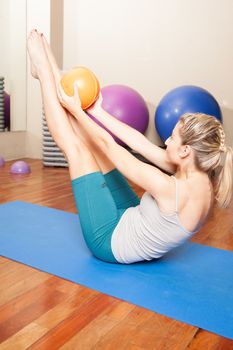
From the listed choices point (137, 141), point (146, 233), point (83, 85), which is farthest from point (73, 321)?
point (83, 85)

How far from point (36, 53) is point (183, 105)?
196 centimetres

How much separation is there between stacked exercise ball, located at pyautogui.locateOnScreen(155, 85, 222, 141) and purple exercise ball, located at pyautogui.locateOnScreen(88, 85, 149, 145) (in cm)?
21

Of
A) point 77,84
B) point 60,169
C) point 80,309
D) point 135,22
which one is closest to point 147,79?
point 135,22

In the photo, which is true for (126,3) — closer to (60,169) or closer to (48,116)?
(60,169)

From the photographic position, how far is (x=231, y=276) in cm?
167

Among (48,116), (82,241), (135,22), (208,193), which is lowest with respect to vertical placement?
(82,241)

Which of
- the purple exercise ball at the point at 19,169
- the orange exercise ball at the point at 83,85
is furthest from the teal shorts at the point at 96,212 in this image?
the purple exercise ball at the point at 19,169

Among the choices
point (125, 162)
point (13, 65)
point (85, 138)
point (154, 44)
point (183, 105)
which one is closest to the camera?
point (125, 162)

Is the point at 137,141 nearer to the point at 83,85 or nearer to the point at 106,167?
the point at 106,167

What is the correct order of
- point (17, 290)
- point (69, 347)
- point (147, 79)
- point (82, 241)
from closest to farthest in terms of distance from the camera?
point (69, 347)
point (17, 290)
point (82, 241)
point (147, 79)

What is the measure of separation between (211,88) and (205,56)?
339mm

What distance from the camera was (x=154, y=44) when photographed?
424cm

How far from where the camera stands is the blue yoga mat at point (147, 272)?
1.40 meters

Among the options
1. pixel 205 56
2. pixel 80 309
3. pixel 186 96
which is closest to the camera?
pixel 80 309
